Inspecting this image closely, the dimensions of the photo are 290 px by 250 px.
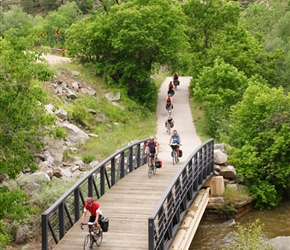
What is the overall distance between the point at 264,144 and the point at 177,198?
35.6ft

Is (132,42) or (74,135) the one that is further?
(132,42)

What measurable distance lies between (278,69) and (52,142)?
2735 centimetres

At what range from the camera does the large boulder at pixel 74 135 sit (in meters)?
24.8

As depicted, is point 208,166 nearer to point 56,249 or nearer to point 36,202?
point 36,202

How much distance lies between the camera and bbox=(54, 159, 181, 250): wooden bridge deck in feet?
39.9

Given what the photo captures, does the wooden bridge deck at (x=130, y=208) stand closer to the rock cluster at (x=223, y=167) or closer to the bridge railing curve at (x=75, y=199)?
the bridge railing curve at (x=75, y=199)

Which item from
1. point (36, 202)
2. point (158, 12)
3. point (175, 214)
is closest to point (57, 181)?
point (36, 202)

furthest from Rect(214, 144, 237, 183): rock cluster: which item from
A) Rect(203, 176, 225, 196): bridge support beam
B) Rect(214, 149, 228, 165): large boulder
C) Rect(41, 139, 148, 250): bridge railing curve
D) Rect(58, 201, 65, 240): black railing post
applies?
Rect(58, 201, 65, 240): black railing post

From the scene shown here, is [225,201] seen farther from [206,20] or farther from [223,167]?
[206,20]

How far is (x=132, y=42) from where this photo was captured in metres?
35.0

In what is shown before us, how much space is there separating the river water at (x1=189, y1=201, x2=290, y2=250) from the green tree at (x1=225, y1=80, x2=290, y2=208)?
696mm

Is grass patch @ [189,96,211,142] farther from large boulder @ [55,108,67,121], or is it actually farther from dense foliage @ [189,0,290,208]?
large boulder @ [55,108,67,121]

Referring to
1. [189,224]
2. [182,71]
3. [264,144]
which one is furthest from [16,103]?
[182,71]

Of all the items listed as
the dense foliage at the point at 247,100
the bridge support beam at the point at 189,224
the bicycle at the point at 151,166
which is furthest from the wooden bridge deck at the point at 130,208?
the dense foliage at the point at 247,100
